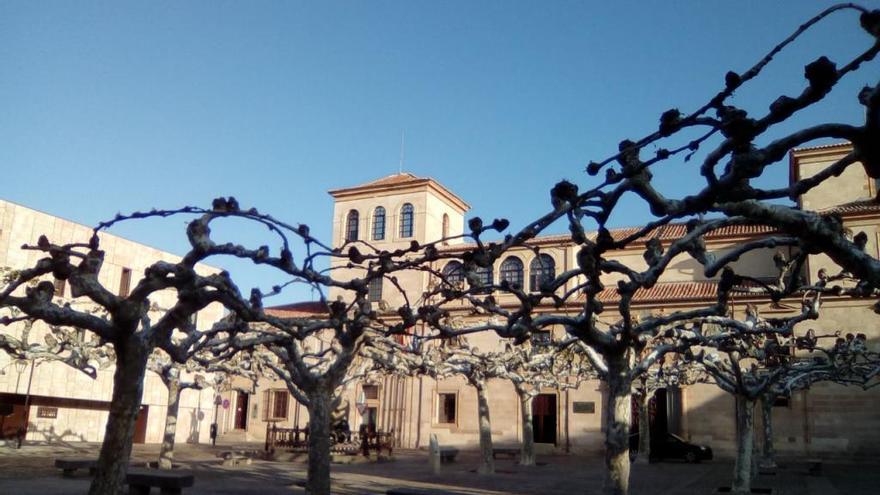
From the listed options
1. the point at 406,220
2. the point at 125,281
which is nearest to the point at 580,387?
the point at 406,220

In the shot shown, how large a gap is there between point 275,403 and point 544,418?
1750 cm

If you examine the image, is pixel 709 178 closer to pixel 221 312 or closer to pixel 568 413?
pixel 568 413

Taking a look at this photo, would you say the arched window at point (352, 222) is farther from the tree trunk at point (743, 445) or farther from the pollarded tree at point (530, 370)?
the tree trunk at point (743, 445)

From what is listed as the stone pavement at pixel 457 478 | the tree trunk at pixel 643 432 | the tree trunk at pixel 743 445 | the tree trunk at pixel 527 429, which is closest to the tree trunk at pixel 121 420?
the stone pavement at pixel 457 478

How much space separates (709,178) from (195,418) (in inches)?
1809

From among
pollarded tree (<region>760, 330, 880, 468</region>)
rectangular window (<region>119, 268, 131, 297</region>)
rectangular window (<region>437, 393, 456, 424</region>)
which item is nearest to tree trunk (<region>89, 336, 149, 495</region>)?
pollarded tree (<region>760, 330, 880, 468</region>)

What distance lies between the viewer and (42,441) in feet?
117

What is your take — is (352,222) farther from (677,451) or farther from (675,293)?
(677,451)

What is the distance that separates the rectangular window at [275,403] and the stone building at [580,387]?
2.6 inches

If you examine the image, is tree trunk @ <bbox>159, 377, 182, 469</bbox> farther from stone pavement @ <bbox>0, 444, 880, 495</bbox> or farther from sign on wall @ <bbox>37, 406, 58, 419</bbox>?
sign on wall @ <bbox>37, 406, 58, 419</bbox>

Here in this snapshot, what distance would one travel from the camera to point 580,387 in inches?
1503

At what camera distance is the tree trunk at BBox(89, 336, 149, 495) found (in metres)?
7.48

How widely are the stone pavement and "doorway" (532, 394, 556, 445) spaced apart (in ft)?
28.2

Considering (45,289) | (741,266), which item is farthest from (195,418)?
(45,289)
